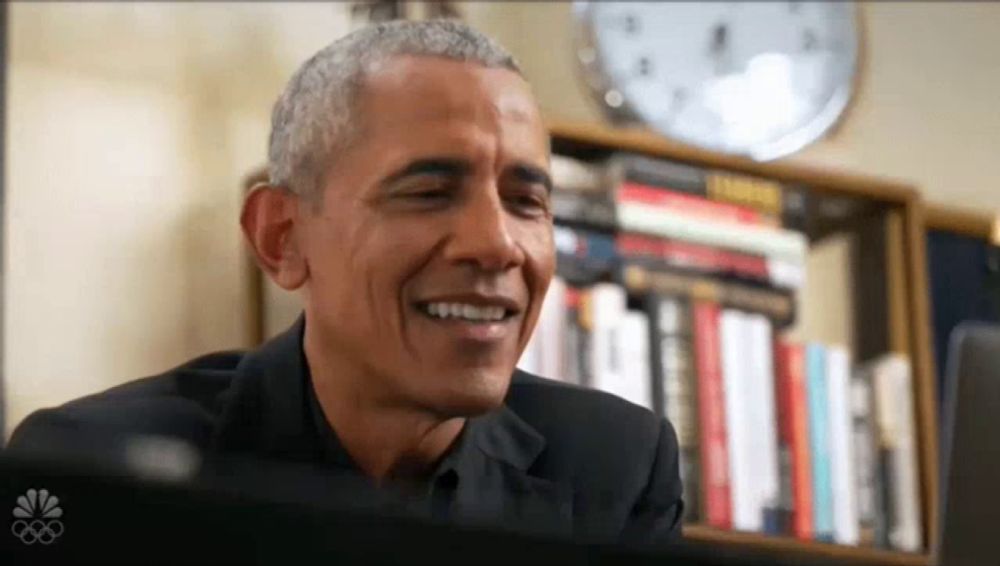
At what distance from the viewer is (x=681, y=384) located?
7.37ft

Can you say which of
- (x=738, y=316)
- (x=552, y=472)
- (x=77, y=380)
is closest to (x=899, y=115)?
(x=738, y=316)

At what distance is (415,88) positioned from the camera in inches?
51.0

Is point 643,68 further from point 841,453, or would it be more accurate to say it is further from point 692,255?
point 841,453

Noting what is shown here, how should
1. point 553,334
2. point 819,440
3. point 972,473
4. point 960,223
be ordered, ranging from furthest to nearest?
point 960,223, point 819,440, point 553,334, point 972,473

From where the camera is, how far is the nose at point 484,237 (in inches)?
49.8

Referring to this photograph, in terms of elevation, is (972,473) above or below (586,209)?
below

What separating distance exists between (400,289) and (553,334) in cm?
86

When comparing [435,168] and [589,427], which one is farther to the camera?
[589,427]

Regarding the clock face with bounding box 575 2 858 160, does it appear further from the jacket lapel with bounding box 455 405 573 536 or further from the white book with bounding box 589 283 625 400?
the jacket lapel with bounding box 455 405 573 536

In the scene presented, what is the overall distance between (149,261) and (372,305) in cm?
97

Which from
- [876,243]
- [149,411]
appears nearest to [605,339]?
[876,243]

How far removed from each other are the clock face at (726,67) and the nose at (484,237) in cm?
116

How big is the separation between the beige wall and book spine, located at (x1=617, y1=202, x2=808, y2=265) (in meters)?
0.51

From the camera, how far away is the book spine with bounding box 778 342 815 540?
90.9 inches
